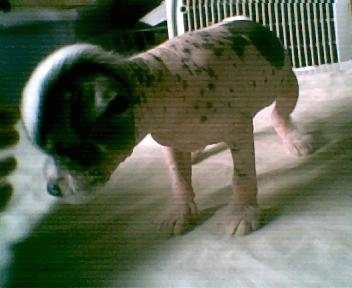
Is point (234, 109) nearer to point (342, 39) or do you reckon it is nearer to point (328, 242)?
point (328, 242)

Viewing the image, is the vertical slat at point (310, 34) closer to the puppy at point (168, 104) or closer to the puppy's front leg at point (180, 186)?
the puppy at point (168, 104)

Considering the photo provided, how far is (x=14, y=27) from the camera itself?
0.57 meters

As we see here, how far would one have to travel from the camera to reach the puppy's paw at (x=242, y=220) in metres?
Answer: 0.55

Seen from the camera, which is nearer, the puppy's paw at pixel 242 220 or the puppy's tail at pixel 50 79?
the puppy's tail at pixel 50 79

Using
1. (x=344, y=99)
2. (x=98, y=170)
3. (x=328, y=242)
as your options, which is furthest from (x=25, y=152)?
(x=344, y=99)

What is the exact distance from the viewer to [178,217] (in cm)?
58

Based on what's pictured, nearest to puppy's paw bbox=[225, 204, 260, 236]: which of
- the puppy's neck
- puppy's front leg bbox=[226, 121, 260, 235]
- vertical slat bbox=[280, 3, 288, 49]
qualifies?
puppy's front leg bbox=[226, 121, 260, 235]

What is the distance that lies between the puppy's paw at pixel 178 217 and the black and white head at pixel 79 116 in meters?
0.11

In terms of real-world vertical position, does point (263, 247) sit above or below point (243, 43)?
below

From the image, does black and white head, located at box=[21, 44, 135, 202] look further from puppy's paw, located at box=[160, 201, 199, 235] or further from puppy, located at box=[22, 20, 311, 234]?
puppy's paw, located at box=[160, 201, 199, 235]

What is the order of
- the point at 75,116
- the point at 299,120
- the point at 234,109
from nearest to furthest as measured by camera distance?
the point at 75,116, the point at 234,109, the point at 299,120

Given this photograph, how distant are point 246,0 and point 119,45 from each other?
0.22m

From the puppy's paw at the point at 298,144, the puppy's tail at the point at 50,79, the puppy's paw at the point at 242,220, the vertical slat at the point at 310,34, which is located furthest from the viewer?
the vertical slat at the point at 310,34

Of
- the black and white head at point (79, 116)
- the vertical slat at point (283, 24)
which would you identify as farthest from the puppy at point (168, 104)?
the vertical slat at point (283, 24)
